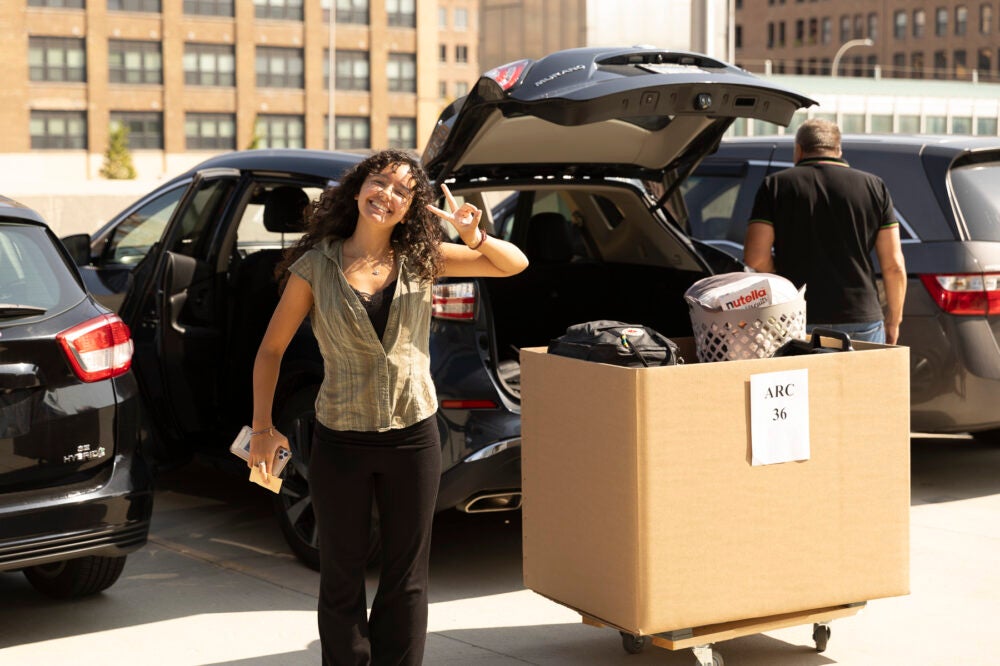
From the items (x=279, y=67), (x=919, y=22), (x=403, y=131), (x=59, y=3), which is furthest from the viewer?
(x=919, y=22)

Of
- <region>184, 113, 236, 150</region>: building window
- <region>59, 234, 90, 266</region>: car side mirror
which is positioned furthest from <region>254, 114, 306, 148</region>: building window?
<region>59, 234, 90, 266</region>: car side mirror

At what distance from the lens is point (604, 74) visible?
5172 mm

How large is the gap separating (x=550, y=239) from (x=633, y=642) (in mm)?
2743

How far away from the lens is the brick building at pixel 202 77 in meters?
75.9

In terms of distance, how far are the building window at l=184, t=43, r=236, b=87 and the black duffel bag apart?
258ft

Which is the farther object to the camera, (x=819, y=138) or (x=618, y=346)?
(x=819, y=138)

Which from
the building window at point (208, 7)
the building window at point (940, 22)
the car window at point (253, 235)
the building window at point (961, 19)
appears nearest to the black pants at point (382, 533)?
the car window at point (253, 235)

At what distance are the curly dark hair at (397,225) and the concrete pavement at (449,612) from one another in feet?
4.97

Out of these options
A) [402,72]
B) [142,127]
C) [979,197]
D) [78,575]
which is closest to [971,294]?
[979,197]

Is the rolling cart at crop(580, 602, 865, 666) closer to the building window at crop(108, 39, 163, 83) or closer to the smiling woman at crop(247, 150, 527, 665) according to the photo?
the smiling woman at crop(247, 150, 527, 665)

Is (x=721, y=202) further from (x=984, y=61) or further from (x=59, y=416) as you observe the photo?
(x=984, y=61)

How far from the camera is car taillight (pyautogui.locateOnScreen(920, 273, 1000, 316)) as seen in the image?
6969mm

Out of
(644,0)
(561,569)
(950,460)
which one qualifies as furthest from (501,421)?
(644,0)

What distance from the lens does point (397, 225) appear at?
4133mm
